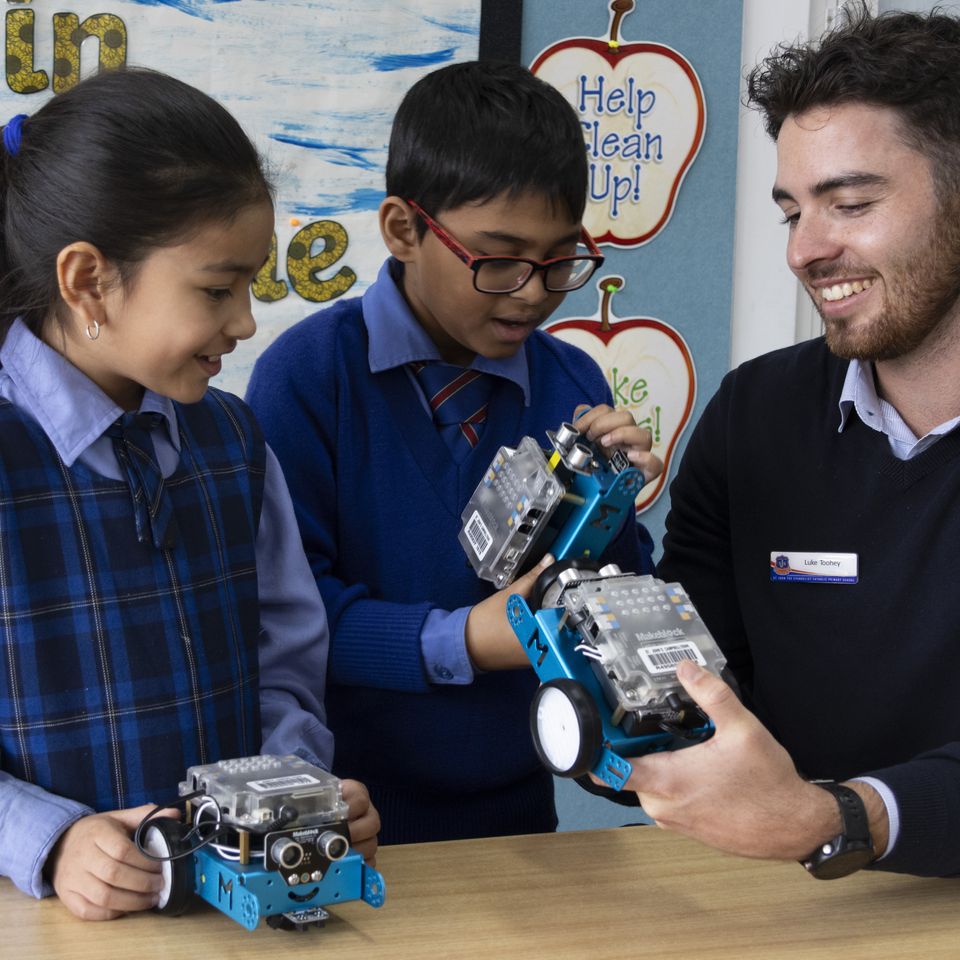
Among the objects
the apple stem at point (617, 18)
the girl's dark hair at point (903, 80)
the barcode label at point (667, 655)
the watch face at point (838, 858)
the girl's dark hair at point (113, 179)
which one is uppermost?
the apple stem at point (617, 18)

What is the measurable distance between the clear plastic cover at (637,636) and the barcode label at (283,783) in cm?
25

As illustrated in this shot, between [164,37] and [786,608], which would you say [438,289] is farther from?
[164,37]

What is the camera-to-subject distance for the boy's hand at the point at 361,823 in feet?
3.66

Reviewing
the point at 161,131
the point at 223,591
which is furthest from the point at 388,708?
the point at 161,131

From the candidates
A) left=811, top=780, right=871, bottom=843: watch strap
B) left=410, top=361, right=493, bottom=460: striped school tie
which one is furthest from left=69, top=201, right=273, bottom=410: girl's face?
left=811, top=780, right=871, bottom=843: watch strap

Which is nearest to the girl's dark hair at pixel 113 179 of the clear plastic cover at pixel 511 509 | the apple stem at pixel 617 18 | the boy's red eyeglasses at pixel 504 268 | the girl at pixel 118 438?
the girl at pixel 118 438

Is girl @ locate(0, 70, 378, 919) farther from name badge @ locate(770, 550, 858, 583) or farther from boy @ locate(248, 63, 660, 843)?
name badge @ locate(770, 550, 858, 583)

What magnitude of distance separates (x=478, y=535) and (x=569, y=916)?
1.30 feet

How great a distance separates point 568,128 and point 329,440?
1.62 ft

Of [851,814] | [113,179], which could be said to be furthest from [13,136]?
[851,814]

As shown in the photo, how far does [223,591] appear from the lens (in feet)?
4.29

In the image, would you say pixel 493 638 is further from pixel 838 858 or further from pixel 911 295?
pixel 911 295

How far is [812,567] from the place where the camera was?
1.60 meters

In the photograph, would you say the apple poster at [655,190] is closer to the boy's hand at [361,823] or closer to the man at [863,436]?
the man at [863,436]
